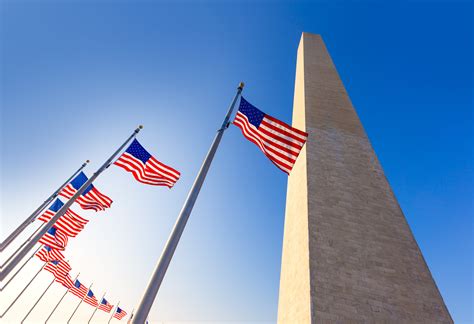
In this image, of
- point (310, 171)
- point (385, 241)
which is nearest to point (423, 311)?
point (385, 241)

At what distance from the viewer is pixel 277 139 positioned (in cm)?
721

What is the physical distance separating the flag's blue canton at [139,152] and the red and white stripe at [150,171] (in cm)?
12

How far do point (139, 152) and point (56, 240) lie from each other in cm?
734

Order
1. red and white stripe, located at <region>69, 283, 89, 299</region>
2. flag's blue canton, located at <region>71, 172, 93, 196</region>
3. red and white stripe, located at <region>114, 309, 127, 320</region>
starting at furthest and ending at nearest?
red and white stripe, located at <region>114, 309, 127, 320</region>
red and white stripe, located at <region>69, 283, 89, 299</region>
flag's blue canton, located at <region>71, 172, 93, 196</region>

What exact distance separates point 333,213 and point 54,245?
13.3 m

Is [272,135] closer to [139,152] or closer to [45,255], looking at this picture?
[139,152]

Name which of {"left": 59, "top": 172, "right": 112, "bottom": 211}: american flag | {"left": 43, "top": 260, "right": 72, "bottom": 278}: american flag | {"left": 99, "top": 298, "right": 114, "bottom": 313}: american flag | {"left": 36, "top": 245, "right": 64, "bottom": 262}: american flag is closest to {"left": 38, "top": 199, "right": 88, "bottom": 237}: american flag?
{"left": 59, "top": 172, "right": 112, "bottom": 211}: american flag

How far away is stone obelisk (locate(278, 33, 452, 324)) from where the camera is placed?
699 cm

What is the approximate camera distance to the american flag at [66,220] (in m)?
12.0

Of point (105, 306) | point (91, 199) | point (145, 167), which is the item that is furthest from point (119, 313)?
point (145, 167)

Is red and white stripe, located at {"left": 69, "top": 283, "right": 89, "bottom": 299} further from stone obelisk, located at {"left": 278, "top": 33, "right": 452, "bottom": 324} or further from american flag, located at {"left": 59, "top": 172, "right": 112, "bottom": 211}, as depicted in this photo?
stone obelisk, located at {"left": 278, "top": 33, "right": 452, "bottom": 324}

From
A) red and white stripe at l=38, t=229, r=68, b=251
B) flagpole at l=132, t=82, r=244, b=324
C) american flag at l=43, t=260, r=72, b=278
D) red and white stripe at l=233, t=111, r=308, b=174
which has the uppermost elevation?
red and white stripe at l=233, t=111, r=308, b=174

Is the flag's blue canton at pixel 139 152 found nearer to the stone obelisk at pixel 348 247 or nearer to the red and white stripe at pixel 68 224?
the red and white stripe at pixel 68 224

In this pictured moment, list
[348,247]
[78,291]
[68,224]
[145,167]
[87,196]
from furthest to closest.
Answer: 1. [78,291]
2. [68,224]
3. [87,196]
4. [145,167]
5. [348,247]
